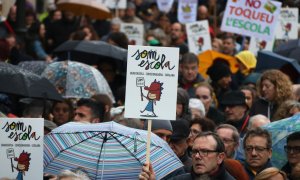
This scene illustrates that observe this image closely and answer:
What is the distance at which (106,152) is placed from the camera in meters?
10.5

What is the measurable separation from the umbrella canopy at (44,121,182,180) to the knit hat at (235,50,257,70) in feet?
26.5

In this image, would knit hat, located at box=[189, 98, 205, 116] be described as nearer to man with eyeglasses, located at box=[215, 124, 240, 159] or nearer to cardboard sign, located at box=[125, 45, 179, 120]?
man with eyeglasses, located at box=[215, 124, 240, 159]

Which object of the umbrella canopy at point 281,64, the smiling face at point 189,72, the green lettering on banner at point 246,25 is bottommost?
the smiling face at point 189,72

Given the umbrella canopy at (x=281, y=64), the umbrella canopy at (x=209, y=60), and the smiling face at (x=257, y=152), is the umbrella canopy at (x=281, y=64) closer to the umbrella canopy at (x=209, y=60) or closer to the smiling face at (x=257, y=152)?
the umbrella canopy at (x=209, y=60)

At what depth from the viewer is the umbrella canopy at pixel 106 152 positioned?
412 inches

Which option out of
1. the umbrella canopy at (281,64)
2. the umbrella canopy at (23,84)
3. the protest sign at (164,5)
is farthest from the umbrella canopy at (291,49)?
the protest sign at (164,5)

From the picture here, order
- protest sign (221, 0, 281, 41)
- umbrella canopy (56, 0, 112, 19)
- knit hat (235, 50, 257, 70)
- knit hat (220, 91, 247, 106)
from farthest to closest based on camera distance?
umbrella canopy (56, 0, 112, 19) < knit hat (235, 50, 257, 70) < protest sign (221, 0, 281, 41) < knit hat (220, 91, 247, 106)

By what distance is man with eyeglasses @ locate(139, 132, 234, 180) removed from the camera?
10.3 metres

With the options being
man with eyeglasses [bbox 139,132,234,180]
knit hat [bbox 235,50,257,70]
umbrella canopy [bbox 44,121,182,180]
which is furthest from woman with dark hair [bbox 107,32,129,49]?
man with eyeglasses [bbox 139,132,234,180]

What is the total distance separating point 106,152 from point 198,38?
978 centimetres

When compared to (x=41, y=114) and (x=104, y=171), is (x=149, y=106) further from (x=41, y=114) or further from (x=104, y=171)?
(x=41, y=114)

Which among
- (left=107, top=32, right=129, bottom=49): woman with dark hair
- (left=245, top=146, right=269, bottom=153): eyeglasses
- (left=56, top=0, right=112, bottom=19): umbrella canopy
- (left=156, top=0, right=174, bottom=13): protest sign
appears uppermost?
(left=156, top=0, right=174, bottom=13): protest sign

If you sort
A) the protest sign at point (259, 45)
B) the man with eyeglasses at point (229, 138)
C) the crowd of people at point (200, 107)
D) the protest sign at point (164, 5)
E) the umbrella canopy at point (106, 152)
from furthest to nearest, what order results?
the protest sign at point (164, 5) → the protest sign at point (259, 45) → the man with eyeglasses at point (229, 138) → the crowd of people at point (200, 107) → the umbrella canopy at point (106, 152)

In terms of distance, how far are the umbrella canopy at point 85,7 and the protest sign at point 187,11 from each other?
1965mm
